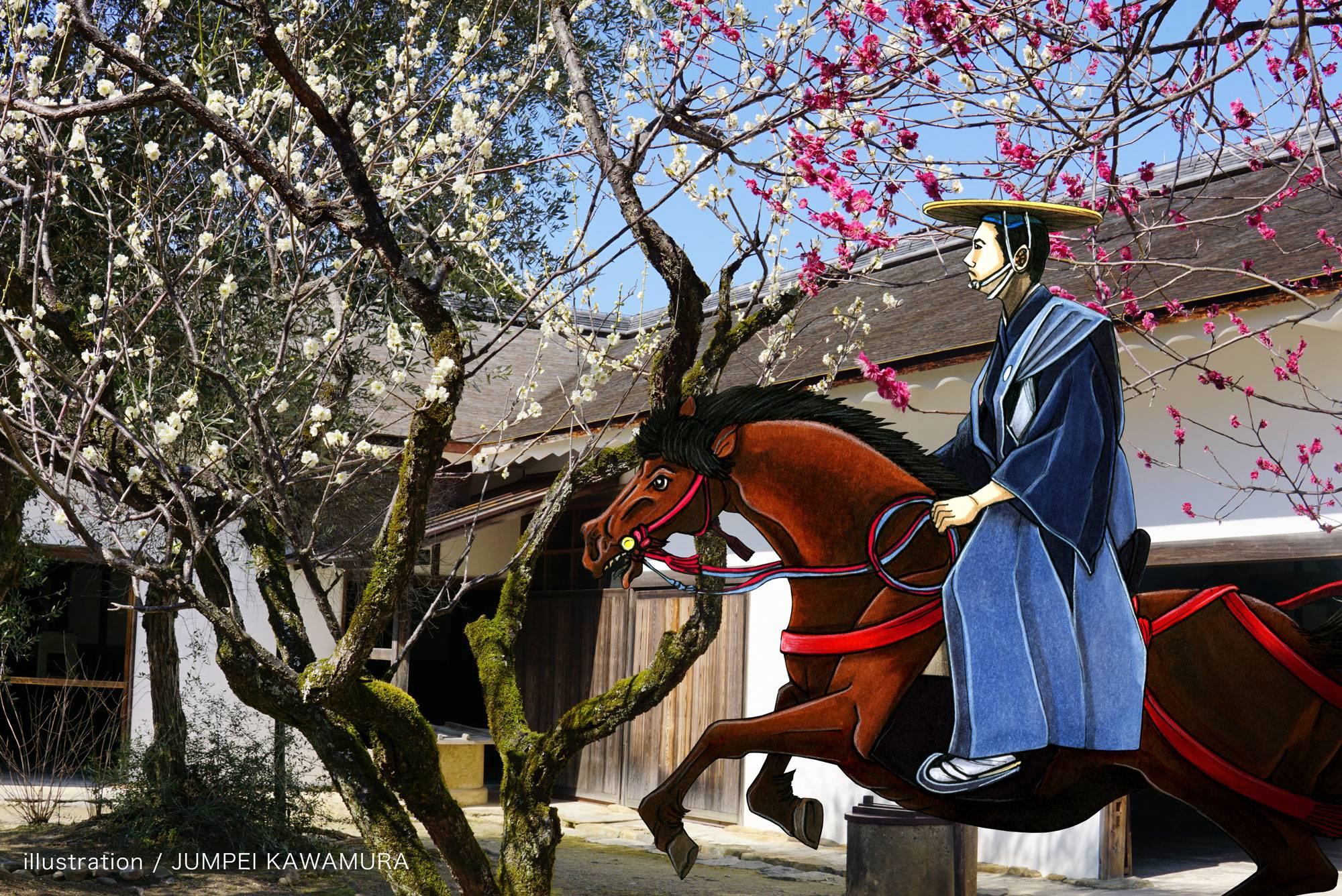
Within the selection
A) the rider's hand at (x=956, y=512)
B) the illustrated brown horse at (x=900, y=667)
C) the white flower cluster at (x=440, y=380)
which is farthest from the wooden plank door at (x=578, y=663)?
the rider's hand at (x=956, y=512)

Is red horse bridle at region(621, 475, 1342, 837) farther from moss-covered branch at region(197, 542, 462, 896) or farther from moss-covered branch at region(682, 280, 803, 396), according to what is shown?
moss-covered branch at region(197, 542, 462, 896)

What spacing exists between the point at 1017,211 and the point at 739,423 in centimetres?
71

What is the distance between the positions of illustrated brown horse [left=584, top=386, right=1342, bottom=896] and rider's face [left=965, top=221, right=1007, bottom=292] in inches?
15.3

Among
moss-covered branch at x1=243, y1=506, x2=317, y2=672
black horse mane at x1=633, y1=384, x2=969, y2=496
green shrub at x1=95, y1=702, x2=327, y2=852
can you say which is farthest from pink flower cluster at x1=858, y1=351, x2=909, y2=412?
green shrub at x1=95, y1=702, x2=327, y2=852

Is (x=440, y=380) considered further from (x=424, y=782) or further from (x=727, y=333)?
(x=424, y=782)

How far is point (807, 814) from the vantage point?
2.56m

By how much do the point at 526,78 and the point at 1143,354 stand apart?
3.32m

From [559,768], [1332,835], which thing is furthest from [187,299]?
[1332,835]

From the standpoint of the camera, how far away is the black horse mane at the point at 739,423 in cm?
249

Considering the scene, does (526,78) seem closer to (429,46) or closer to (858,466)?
(429,46)

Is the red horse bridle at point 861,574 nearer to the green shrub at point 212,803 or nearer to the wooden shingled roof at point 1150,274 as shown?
the wooden shingled roof at point 1150,274

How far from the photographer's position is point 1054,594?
7.64 ft

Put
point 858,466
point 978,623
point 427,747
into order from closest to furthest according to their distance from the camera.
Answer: point 978,623
point 858,466
point 427,747

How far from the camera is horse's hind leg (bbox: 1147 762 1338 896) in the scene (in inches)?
92.2
